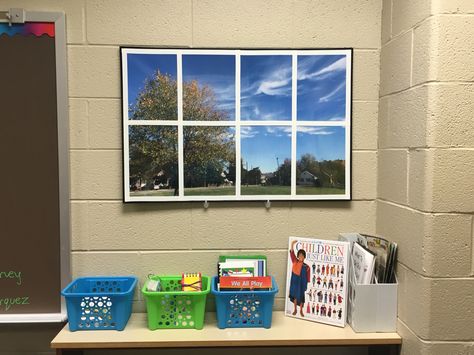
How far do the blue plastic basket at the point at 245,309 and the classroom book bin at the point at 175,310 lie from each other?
2.9 inches

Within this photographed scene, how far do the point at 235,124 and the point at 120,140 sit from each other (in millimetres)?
511

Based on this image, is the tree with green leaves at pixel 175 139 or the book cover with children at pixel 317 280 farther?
the tree with green leaves at pixel 175 139

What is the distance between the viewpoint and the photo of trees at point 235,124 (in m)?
1.75

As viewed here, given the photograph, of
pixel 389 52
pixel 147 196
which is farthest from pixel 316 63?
pixel 147 196

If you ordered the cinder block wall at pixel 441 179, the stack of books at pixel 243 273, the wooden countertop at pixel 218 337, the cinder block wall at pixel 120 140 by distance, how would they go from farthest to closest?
the cinder block wall at pixel 120 140 < the stack of books at pixel 243 273 < the wooden countertop at pixel 218 337 < the cinder block wall at pixel 441 179

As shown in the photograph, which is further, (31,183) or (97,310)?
(31,183)

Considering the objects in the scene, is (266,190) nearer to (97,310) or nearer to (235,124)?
(235,124)

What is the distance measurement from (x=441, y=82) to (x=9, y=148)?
172cm

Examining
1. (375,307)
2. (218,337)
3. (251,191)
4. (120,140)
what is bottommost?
(218,337)

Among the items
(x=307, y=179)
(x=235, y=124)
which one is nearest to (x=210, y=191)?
(x=235, y=124)

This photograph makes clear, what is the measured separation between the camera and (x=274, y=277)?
5.98 feet

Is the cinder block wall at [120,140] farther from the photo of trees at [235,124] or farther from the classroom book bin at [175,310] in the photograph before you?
the classroom book bin at [175,310]

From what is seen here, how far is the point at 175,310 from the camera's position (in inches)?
63.6

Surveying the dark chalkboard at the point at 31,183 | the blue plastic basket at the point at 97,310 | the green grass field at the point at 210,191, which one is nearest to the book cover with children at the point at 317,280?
the green grass field at the point at 210,191
